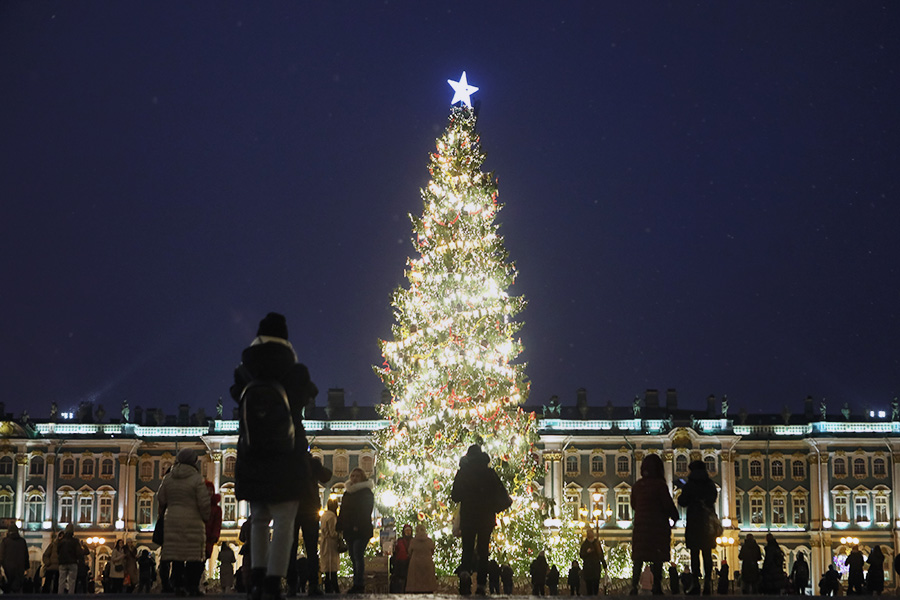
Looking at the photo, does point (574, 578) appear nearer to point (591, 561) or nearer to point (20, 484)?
point (591, 561)

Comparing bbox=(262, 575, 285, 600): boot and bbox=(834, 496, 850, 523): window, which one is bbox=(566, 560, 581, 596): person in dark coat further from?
bbox=(834, 496, 850, 523): window

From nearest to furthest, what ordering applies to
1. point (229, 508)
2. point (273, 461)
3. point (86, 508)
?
point (273, 461) < point (86, 508) < point (229, 508)

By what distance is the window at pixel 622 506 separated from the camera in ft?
251

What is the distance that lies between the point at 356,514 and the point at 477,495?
2.96 meters

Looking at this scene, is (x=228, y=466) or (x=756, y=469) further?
(x=756, y=469)

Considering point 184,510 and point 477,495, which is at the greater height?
point 477,495

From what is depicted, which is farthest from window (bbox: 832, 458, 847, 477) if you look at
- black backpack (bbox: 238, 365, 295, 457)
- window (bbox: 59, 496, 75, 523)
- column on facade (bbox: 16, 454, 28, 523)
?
black backpack (bbox: 238, 365, 295, 457)

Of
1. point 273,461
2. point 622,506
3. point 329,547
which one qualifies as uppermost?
point 622,506

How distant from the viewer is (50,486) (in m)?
76.9

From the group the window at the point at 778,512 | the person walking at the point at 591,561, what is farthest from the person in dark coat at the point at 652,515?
the window at the point at 778,512

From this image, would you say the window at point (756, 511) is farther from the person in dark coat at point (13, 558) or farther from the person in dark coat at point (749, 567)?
the person in dark coat at point (13, 558)

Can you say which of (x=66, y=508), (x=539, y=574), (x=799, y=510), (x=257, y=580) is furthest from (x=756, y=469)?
(x=257, y=580)

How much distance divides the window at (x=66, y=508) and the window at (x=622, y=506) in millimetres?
29535

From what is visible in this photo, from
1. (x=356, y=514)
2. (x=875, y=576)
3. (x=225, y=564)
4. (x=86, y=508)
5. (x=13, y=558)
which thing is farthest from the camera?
→ (x=86, y=508)
